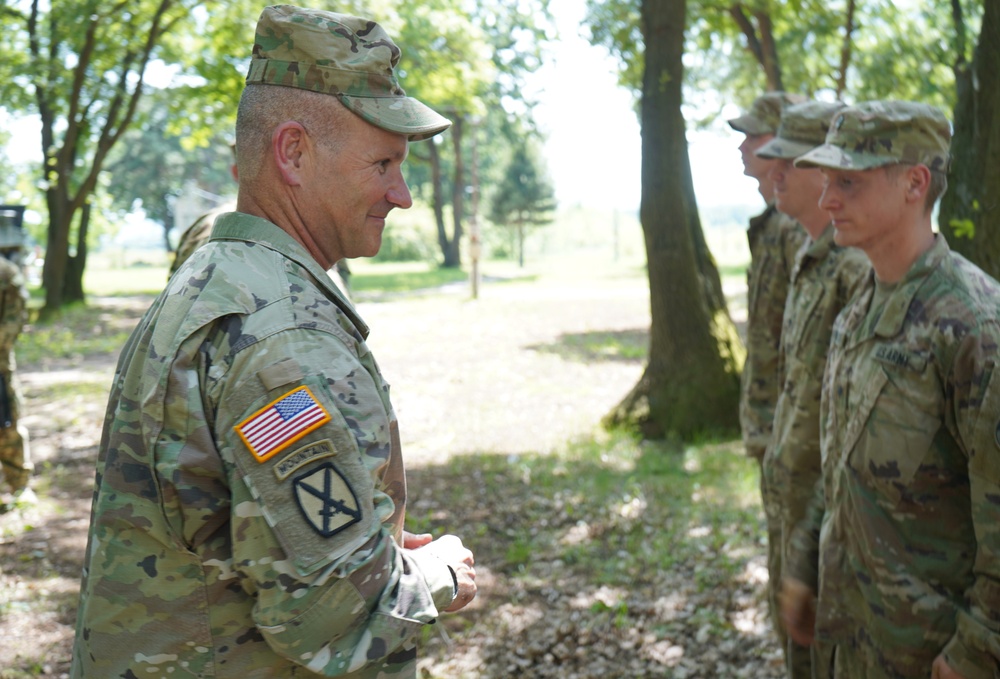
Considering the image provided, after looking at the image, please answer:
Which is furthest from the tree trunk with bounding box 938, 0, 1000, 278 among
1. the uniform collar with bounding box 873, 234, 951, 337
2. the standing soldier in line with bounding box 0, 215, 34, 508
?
the standing soldier in line with bounding box 0, 215, 34, 508

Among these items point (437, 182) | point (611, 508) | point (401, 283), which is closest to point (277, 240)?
point (611, 508)

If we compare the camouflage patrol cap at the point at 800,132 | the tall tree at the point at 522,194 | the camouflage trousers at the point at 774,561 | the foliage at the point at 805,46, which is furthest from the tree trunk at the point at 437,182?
the camouflage trousers at the point at 774,561

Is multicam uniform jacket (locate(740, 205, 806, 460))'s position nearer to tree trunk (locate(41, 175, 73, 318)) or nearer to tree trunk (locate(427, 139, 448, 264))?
tree trunk (locate(41, 175, 73, 318))

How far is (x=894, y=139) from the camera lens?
263 cm

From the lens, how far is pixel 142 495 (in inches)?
67.2

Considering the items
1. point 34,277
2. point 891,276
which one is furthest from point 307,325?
point 34,277

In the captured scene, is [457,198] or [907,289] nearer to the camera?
[907,289]

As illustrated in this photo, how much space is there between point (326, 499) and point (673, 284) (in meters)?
7.34

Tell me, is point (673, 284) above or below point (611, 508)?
above

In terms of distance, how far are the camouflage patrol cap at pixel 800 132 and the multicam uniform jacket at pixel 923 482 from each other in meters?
1.34

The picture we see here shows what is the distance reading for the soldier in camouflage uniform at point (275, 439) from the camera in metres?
1.59

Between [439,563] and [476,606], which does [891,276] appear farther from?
[476,606]

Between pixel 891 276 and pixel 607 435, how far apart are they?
6286 millimetres

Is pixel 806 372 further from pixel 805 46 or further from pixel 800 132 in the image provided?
pixel 805 46
